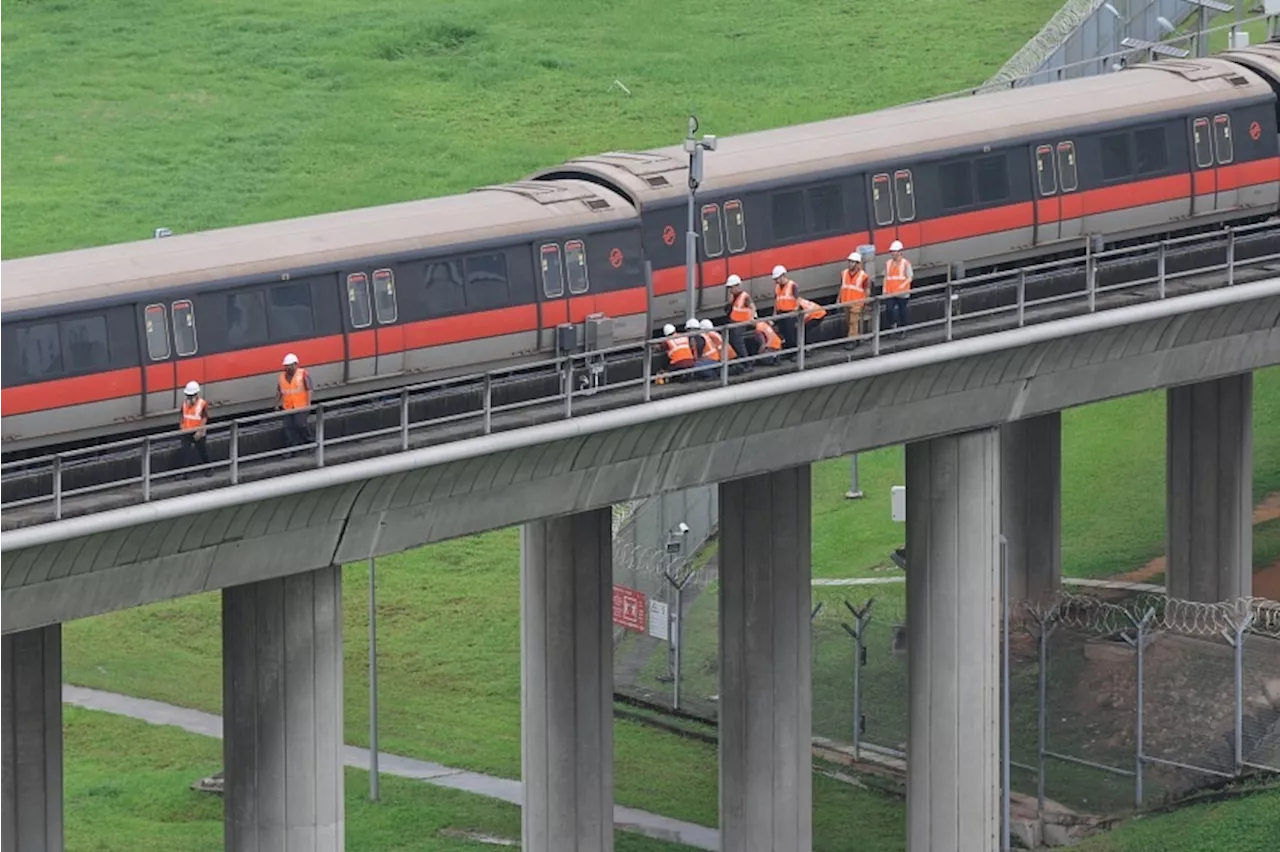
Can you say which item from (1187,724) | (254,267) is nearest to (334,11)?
(1187,724)

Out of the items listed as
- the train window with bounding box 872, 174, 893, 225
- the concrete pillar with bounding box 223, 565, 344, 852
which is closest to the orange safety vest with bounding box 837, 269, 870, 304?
the train window with bounding box 872, 174, 893, 225

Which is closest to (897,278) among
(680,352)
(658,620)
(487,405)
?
(680,352)

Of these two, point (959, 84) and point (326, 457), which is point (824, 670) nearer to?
point (326, 457)

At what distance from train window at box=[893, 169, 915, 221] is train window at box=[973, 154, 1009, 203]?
142 centimetres

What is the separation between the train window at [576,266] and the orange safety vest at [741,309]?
2.37 metres

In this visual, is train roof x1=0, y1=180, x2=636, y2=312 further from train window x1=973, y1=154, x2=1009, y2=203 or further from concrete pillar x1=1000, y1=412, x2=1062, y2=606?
concrete pillar x1=1000, y1=412, x2=1062, y2=606

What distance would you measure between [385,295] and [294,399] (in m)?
3.51

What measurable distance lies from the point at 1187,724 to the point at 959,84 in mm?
47198

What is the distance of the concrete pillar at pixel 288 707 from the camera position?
54312 millimetres

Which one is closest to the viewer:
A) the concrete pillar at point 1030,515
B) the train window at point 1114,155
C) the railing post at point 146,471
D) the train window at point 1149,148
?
the railing post at point 146,471

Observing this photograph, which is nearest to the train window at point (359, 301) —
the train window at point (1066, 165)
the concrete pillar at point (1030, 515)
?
the train window at point (1066, 165)

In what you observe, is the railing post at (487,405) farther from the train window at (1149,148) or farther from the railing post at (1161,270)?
the train window at (1149,148)

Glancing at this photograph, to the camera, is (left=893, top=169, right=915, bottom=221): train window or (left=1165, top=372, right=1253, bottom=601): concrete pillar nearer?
(left=893, top=169, right=915, bottom=221): train window

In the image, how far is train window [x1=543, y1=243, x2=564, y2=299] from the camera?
57625mm
